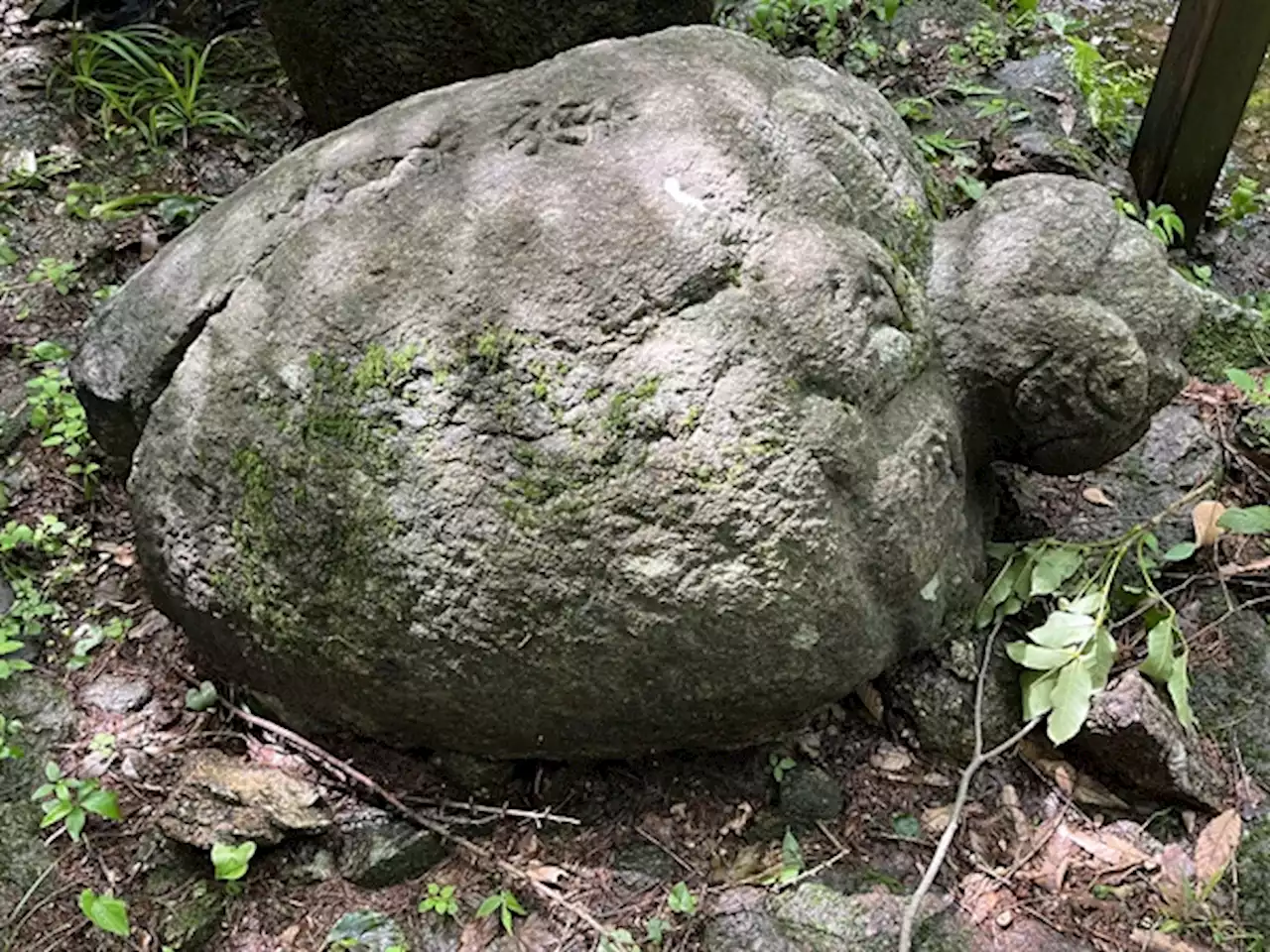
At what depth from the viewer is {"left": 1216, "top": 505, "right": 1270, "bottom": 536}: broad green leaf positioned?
105 inches

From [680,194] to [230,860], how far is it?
1.54 meters

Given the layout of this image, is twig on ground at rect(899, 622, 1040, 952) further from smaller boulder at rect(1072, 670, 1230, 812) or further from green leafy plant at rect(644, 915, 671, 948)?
green leafy plant at rect(644, 915, 671, 948)

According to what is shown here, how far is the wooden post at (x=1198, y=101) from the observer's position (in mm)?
3395

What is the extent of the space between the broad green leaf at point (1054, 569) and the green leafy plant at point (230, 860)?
1.71 metres

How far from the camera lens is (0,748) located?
2555 millimetres

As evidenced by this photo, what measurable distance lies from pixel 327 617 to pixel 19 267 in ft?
6.66

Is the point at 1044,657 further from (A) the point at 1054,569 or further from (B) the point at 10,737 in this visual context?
(B) the point at 10,737

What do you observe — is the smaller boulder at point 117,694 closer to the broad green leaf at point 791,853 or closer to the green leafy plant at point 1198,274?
the broad green leaf at point 791,853

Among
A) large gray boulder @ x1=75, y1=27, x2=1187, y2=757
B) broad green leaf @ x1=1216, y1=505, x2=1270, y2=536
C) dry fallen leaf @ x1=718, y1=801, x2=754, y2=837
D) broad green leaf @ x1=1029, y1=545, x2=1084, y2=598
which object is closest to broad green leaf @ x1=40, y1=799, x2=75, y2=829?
large gray boulder @ x1=75, y1=27, x2=1187, y2=757

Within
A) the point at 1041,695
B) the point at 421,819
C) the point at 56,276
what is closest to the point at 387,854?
the point at 421,819

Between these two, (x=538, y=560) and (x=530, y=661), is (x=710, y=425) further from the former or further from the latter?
(x=530, y=661)

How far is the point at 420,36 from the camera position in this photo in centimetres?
356

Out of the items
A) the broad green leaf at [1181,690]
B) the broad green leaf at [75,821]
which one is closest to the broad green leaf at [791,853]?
the broad green leaf at [1181,690]

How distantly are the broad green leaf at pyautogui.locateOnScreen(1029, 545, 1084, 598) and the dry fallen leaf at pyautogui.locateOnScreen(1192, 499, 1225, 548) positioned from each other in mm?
419
